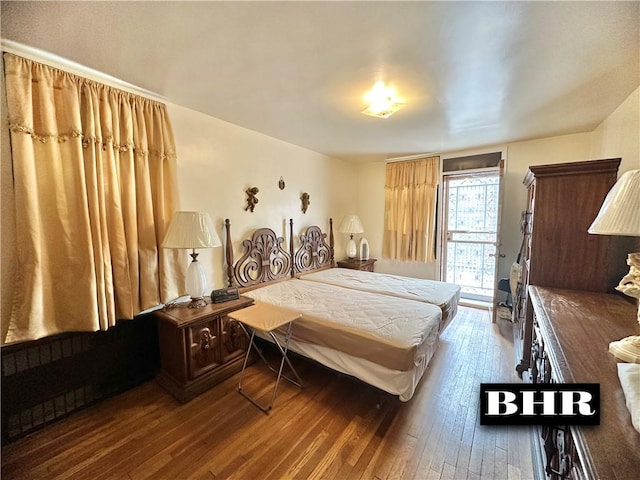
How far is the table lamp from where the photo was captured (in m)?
1.93

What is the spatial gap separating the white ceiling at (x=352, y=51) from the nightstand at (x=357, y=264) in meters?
2.39

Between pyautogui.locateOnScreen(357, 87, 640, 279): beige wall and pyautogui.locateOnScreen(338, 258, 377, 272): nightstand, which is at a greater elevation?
pyautogui.locateOnScreen(357, 87, 640, 279): beige wall

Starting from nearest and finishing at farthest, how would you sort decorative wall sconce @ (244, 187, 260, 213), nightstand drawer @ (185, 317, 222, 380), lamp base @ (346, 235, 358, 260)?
nightstand drawer @ (185, 317, 222, 380), decorative wall sconce @ (244, 187, 260, 213), lamp base @ (346, 235, 358, 260)

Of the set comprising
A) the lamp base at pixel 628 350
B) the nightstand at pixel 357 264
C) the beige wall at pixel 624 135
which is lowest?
the nightstand at pixel 357 264

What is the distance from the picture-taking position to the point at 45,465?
142cm

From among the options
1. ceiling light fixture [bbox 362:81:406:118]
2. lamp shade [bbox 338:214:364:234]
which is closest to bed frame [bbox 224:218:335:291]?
lamp shade [bbox 338:214:364:234]

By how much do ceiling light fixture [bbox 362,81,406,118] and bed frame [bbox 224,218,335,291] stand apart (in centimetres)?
177

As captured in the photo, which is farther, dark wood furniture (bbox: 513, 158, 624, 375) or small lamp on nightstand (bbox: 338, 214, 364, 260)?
small lamp on nightstand (bbox: 338, 214, 364, 260)

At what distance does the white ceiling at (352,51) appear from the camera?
1184 millimetres

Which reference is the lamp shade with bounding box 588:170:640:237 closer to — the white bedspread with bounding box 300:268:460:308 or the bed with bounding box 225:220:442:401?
the bed with bounding box 225:220:442:401

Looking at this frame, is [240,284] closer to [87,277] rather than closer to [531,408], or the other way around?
[87,277]

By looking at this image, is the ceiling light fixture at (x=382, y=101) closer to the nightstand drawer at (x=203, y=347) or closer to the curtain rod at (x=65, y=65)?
the curtain rod at (x=65, y=65)

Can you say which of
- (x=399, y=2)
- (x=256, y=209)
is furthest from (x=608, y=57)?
(x=256, y=209)

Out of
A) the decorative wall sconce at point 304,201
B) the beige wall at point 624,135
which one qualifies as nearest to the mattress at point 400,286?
the decorative wall sconce at point 304,201
